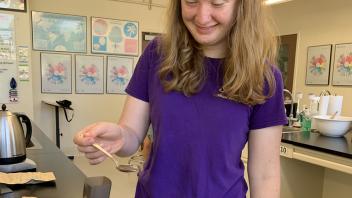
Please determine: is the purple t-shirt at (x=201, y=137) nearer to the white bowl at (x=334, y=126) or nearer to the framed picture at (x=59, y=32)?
the white bowl at (x=334, y=126)

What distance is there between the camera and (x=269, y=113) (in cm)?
87

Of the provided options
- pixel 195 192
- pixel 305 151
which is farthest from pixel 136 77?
pixel 305 151

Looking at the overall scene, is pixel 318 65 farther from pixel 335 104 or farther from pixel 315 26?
pixel 335 104

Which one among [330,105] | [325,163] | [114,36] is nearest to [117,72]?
[114,36]

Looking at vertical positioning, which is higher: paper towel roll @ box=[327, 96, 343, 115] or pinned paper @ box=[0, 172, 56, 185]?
paper towel roll @ box=[327, 96, 343, 115]

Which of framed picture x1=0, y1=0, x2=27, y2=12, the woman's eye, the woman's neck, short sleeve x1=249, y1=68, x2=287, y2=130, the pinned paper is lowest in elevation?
the pinned paper

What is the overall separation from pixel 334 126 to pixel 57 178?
218cm

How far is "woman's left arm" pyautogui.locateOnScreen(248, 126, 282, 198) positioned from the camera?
0.89 meters

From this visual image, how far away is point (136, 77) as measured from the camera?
36.5 inches

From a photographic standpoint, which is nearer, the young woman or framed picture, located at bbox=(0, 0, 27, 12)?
the young woman

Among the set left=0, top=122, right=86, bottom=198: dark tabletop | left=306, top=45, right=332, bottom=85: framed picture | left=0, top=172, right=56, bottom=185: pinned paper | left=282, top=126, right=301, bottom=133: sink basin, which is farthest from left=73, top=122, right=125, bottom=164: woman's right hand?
left=306, top=45, right=332, bottom=85: framed picture

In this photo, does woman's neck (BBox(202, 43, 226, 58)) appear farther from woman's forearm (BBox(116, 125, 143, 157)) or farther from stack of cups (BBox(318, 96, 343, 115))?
stack of cups (BBox(318, 96, 343, 115))

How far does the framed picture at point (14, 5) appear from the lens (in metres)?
3.63

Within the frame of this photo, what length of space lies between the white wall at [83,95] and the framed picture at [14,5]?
1.60 feet
